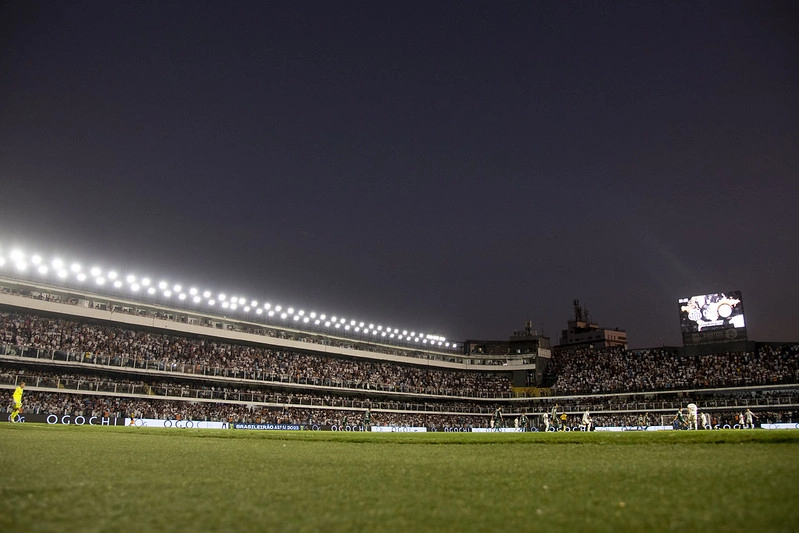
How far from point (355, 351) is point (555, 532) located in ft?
249

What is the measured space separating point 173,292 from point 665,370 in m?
60.8

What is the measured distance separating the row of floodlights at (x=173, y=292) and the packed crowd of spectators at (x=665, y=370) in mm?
22281

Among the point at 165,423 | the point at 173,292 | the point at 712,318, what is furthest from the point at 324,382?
the point at 712,318

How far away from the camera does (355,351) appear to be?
262 ft

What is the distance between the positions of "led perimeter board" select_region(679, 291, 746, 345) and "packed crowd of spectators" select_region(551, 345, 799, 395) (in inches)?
93.9

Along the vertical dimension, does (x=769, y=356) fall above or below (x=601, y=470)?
above

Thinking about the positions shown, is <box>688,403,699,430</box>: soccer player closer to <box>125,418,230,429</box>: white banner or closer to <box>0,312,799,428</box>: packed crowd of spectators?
<box>0,312,799,428</box>: packed crowd of spectators

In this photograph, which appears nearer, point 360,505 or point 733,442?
point 360,505

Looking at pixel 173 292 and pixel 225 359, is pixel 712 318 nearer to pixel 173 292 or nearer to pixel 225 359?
pixel 225 359

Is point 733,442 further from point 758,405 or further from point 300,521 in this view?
point 758,405

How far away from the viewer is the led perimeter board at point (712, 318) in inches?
2709

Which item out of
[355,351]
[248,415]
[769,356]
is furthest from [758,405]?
[248,415]

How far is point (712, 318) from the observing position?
70.4 m

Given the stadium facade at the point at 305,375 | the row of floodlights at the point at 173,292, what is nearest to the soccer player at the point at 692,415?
the stadium facade at the point at 305,375
